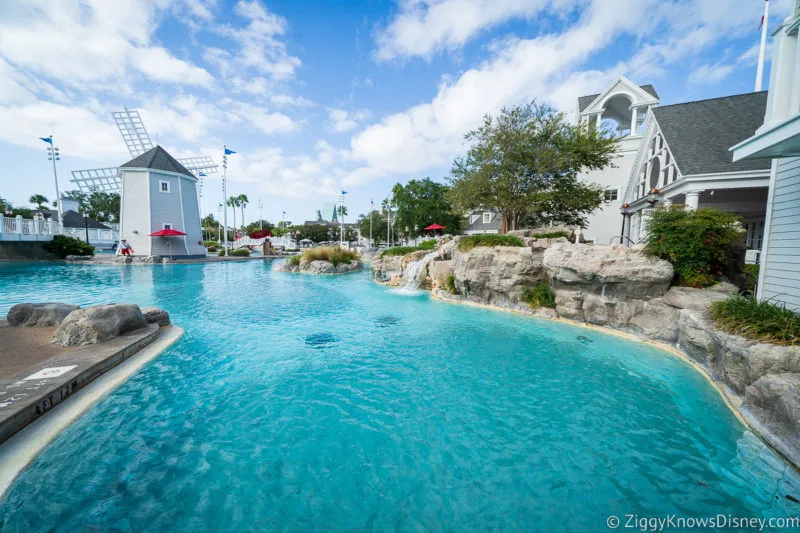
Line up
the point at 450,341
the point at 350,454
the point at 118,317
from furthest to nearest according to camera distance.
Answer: the point at 450,341
the point at 118,317
the point at 350,454

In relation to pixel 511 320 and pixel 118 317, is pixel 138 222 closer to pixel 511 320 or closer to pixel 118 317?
pixel 118 317

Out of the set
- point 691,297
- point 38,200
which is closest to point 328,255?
point 691,297

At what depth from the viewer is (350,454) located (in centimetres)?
A: 414

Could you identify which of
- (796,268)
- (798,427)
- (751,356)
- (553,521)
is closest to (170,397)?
(553,521)

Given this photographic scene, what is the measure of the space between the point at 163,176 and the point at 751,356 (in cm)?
3947

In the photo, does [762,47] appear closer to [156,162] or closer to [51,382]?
[51,382]

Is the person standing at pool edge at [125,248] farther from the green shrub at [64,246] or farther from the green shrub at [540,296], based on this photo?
the green shrub at [540,296]

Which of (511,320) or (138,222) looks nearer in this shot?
(511,320)

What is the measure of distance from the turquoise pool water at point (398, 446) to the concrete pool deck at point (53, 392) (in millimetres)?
170

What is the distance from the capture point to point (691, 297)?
8.02 m

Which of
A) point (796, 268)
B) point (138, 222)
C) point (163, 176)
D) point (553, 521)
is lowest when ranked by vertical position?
point (553, 521)

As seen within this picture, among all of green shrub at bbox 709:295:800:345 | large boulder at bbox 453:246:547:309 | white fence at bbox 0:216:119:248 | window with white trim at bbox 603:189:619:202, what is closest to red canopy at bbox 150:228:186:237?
white fence at bbox 0:216:119:248

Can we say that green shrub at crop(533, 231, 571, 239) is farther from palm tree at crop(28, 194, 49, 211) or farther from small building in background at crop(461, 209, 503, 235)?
palm tree at crop(28, 194, 49, 211)

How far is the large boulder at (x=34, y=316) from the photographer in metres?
7.14
